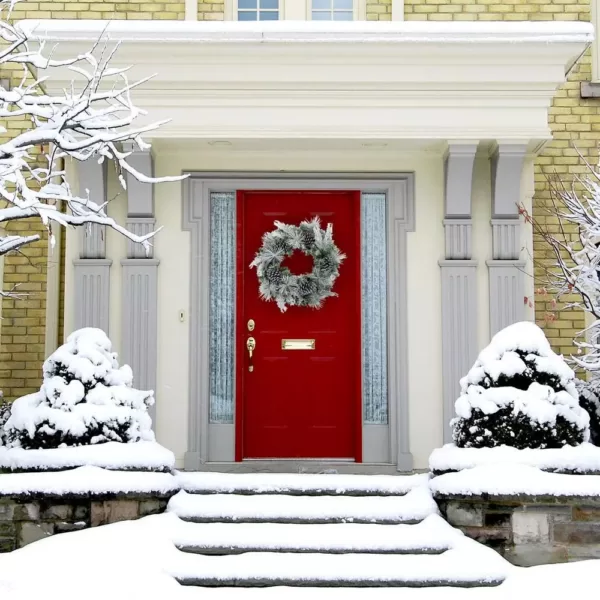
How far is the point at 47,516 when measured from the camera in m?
4.79

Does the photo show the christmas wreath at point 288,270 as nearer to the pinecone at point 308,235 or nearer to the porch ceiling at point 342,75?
the pinecone at point 308,235

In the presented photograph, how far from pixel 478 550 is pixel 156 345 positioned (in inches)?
132

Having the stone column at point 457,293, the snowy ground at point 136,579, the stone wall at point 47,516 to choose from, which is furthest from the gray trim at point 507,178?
the stone wall at point 47,516

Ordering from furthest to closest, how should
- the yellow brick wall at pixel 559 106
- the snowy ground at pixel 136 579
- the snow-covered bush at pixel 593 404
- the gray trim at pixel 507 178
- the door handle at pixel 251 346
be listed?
the yellow brick wall at pixel 559 106 < the door handle at pixel 251 346 < the gray trim at pixel 507 178 < the snow-covered bush at pixel 593 404 < the snowy ground at pixel 136 579

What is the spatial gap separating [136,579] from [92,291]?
3180mm

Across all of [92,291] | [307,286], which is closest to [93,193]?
[92,291]

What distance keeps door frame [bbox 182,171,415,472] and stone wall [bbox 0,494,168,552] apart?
1.81m

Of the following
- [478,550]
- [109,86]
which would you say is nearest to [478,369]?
[478,550]

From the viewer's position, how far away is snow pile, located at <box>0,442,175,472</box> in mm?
4852

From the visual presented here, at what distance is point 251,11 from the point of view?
7.90m

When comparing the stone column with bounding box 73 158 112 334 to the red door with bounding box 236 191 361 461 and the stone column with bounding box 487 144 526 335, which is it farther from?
the stone column with bounding box 487 144 526 335

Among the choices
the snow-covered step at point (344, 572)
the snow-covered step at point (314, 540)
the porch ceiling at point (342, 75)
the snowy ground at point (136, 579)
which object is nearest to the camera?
the snowy ground at point (136, 579)

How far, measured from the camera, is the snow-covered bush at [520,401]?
16.1 ft

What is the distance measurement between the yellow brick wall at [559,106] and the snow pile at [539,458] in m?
2.88
